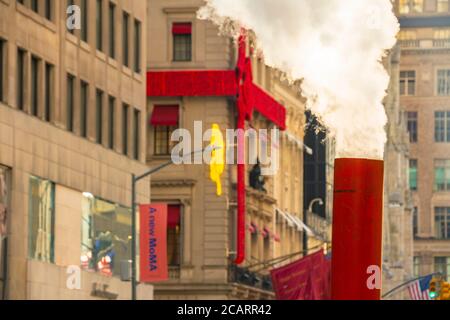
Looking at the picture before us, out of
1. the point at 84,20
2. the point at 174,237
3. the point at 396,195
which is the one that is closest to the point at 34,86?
the point at 84,20

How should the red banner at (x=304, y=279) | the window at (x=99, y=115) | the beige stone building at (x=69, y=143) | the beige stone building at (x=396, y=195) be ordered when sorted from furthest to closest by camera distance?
the beige stone building at (x=396, y=195) → the red banner at (x=304, y=279) → the window at (x=99, y=115) → the beige stone building at (x=69, y=143)

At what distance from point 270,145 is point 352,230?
91.6 meters

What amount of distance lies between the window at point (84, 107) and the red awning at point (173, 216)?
28348 mm

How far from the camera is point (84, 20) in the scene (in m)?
68.0

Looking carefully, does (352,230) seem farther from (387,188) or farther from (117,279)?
(387,188)

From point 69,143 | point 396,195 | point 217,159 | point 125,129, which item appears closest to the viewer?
point 69,143

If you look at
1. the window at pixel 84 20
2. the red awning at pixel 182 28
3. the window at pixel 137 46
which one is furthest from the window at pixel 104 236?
the red awning at pixel 182 28

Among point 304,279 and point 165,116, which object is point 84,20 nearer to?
point 165,116

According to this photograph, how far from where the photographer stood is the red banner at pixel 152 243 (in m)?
69.8

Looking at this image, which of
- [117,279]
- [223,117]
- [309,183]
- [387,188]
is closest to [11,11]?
[117,279]

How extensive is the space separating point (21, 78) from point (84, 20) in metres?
9.06

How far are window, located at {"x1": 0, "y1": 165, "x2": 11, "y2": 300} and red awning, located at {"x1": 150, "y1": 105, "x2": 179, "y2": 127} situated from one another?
37.5 m

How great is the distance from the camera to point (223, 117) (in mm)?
95688

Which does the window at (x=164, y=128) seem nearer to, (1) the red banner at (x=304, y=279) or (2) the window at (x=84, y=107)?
(1) the red banner at (x=304, y=279)
